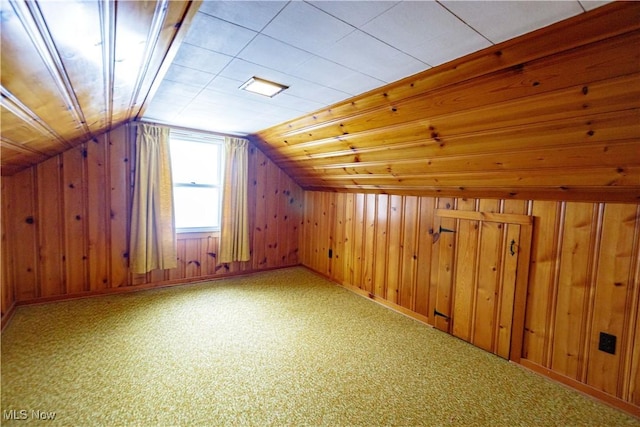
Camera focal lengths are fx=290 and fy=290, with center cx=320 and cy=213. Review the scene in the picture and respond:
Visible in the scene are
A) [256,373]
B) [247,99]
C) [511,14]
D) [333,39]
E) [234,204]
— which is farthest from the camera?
[234,204]

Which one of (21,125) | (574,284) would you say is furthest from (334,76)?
(574,284)

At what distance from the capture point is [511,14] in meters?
1.12

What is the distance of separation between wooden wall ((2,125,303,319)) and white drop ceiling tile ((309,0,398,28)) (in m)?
3.05

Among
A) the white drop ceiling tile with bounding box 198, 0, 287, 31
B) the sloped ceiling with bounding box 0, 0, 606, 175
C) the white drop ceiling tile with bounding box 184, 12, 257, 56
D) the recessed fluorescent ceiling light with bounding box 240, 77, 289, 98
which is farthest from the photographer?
the recessed fluorescent ceiling light with bounding box 240, 77, 289, 98

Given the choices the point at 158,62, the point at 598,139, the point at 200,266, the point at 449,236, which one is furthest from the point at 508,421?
the point at 200,266

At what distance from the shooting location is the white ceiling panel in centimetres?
114

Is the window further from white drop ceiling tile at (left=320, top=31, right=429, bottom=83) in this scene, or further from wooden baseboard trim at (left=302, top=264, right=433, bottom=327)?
white drop ceiling tile at (left=320, top=31, right=429, bottom=83)

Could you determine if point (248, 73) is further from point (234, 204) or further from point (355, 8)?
point (234, 204)

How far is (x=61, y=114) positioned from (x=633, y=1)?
270cm

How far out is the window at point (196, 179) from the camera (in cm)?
372

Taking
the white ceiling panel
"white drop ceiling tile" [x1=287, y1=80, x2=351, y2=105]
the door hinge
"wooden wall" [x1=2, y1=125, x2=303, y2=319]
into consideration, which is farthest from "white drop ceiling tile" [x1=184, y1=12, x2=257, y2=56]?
the door hinge

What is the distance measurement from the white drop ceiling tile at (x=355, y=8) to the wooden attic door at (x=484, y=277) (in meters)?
1.85

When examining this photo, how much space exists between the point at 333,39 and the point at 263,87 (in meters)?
0.81

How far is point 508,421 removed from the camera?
64.2 inches
